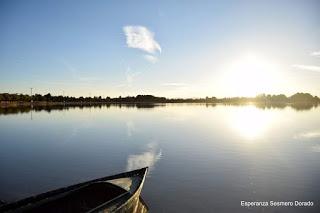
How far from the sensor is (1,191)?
53.7 ft

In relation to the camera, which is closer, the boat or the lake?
the boat

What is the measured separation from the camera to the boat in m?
10.4

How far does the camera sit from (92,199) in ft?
41.5

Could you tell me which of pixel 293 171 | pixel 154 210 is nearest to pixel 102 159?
pixel 154 210

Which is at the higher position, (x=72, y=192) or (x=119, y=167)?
(x=72, y=192)

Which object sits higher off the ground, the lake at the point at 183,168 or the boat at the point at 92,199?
the boat at the point at 92,199

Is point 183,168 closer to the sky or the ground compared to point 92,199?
closer to the ground

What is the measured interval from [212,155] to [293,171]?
803cm

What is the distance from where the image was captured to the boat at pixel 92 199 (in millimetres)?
10445

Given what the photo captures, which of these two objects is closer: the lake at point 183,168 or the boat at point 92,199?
the boat at point 92,199

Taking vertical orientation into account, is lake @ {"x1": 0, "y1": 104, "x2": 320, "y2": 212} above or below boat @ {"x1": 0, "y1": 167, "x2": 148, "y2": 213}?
below

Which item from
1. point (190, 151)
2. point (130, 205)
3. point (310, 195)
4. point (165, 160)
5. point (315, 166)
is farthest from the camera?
point (190, 151)

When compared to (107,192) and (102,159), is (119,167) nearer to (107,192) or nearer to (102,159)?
(102,159)

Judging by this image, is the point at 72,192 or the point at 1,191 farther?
the point at 1,191
